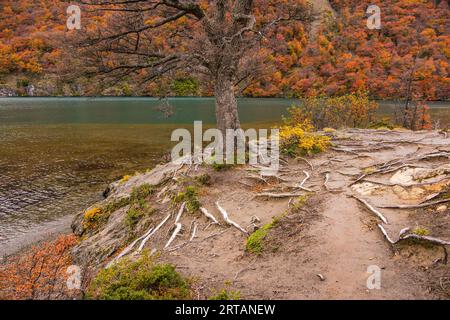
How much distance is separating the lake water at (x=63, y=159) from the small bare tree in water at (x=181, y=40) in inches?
343

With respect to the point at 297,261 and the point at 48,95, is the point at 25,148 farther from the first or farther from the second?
the point at 48,95

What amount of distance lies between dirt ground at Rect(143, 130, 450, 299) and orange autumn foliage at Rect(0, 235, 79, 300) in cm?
→ 253

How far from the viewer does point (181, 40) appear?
49.4ft

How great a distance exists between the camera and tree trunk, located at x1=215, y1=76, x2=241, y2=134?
13586mm

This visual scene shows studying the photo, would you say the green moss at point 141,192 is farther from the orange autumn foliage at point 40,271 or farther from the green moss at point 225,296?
the green moss at point 225,296

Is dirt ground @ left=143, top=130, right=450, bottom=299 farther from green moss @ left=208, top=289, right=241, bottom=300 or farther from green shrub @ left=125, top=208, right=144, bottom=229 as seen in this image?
green shrub @ left=125, top=208, right=144, bottom=229

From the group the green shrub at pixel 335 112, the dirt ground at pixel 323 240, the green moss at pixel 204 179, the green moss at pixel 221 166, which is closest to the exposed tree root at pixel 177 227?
the dirt ground at pixel 323 240

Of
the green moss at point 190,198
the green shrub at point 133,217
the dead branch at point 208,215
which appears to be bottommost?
the green shrub at point 133,217

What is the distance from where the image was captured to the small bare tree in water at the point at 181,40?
12688mm

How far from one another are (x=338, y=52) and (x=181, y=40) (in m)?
104

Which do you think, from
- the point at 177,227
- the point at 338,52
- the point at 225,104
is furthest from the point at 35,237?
the point at 338,52

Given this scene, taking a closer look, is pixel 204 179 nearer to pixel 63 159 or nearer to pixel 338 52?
pixel 63 159

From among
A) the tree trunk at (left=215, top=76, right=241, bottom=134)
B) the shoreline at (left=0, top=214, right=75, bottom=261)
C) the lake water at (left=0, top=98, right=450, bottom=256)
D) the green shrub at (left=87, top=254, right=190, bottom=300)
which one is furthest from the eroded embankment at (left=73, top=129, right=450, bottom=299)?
the lake water at (left=0, top=98, right=450, bottom=256)
